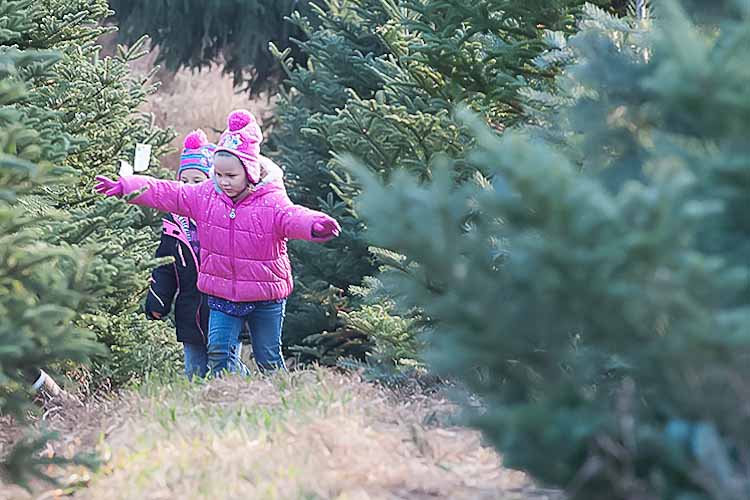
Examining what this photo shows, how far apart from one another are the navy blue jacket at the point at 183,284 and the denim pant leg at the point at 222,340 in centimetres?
67

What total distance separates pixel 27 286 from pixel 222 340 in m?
2.89

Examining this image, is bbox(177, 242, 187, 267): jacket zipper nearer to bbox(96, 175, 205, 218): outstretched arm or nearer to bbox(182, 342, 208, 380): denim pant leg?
bbox(182, 342, 208, 380): denim pant leg

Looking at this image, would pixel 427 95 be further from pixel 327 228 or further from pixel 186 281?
pixel 186 281

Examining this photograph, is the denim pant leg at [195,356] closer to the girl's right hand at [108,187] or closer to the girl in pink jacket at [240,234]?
the girl in pink jacket at [240,234]

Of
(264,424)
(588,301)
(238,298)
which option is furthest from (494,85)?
(588,301)

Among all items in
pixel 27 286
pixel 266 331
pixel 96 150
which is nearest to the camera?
pixel 27 286

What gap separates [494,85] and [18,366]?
387cm

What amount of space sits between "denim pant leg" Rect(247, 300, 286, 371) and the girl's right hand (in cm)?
112

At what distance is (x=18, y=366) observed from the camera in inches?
137

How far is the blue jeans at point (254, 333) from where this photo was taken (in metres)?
6.38

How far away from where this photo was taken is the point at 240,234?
20.6 feet

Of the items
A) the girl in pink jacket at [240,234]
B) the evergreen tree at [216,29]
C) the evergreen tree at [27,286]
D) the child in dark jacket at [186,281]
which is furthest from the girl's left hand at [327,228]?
the evergreen tree at [216,29]

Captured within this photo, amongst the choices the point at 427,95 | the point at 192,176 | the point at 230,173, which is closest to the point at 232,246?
the point at 230,173

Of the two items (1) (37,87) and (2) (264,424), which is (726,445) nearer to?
(2) (264,424)
